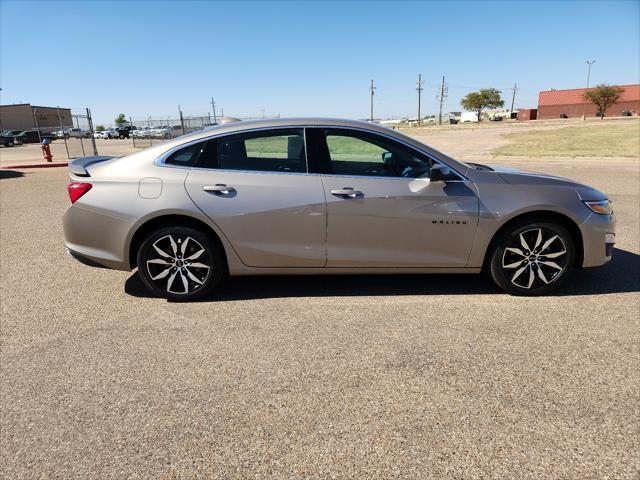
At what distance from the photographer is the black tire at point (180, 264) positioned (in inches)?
151

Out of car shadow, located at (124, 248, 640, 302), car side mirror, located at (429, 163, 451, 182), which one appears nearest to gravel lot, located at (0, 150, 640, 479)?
car shadow, located at (124, 248, 640, 302)

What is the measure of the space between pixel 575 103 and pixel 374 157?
323ft

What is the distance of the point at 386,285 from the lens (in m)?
4.33

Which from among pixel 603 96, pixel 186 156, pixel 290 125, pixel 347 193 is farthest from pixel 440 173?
pixel 603 96

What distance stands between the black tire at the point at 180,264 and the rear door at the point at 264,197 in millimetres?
229

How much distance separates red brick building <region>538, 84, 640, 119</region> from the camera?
81625 mm

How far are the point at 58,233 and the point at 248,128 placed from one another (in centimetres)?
415

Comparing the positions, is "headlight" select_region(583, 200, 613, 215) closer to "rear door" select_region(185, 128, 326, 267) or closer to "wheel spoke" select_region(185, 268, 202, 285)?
"rear door" select_region(185, 128, 326, 267)

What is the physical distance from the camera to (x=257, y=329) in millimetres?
3475

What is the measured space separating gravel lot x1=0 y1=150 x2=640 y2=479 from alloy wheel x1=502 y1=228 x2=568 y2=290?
0.65 ft

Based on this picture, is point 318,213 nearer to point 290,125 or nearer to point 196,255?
point 290,125

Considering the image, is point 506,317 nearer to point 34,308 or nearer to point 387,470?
point 387,470

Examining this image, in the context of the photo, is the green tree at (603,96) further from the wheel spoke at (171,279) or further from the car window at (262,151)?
the wheel spoke at (171,279)

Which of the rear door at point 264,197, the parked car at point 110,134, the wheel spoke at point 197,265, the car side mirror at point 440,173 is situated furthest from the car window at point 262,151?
the parked car at point 110,134
